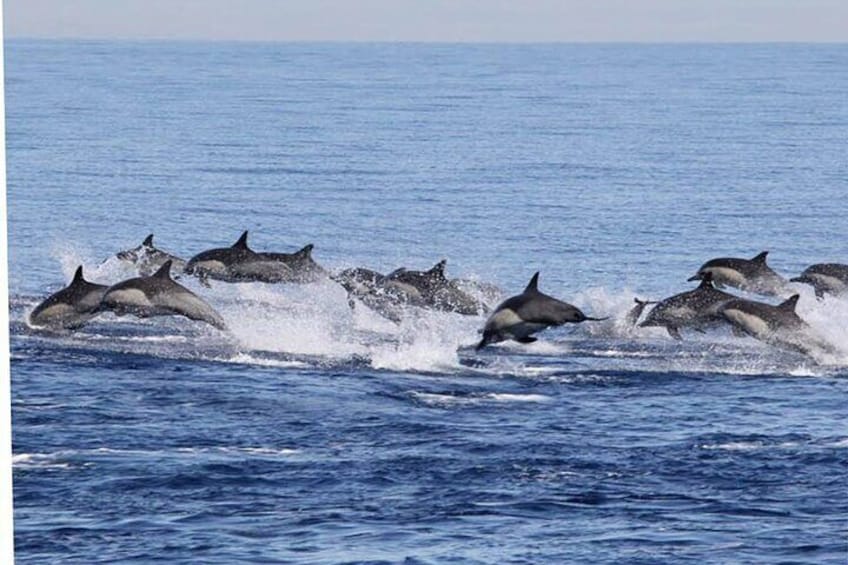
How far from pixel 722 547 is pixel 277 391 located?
26.8 ft

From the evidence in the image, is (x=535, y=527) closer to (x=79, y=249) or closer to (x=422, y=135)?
(x=79, y=249)

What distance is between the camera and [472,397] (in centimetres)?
2367

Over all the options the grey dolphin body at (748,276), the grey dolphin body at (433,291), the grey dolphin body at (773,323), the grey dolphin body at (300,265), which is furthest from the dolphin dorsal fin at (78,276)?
the grey dolphin body at (748,276)

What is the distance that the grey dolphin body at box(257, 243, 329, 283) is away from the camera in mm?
30234

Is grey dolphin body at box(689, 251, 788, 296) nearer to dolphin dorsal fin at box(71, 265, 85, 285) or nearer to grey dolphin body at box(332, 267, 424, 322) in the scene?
grey dolphin body at box(332, 267, 424, 322)

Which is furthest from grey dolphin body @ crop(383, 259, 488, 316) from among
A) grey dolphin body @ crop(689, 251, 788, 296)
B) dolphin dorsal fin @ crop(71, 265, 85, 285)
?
dolphin dorsal fin @ crop(71, 265, 85, 285)

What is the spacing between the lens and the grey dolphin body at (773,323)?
2603cm

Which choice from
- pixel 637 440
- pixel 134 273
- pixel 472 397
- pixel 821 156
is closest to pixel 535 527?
pixel 637 440

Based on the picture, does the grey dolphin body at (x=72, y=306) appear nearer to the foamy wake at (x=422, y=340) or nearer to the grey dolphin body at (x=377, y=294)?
the foamy wake at (x=422, y=340)

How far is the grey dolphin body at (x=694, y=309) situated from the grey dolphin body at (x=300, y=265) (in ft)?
18.3

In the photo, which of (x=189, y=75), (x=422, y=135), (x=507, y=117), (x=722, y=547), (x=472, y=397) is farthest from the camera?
(x=189, y=75)

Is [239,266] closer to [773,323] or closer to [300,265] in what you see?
[300,265]

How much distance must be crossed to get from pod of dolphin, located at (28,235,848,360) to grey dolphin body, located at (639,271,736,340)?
0.04ft

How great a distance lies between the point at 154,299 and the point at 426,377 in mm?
3911
